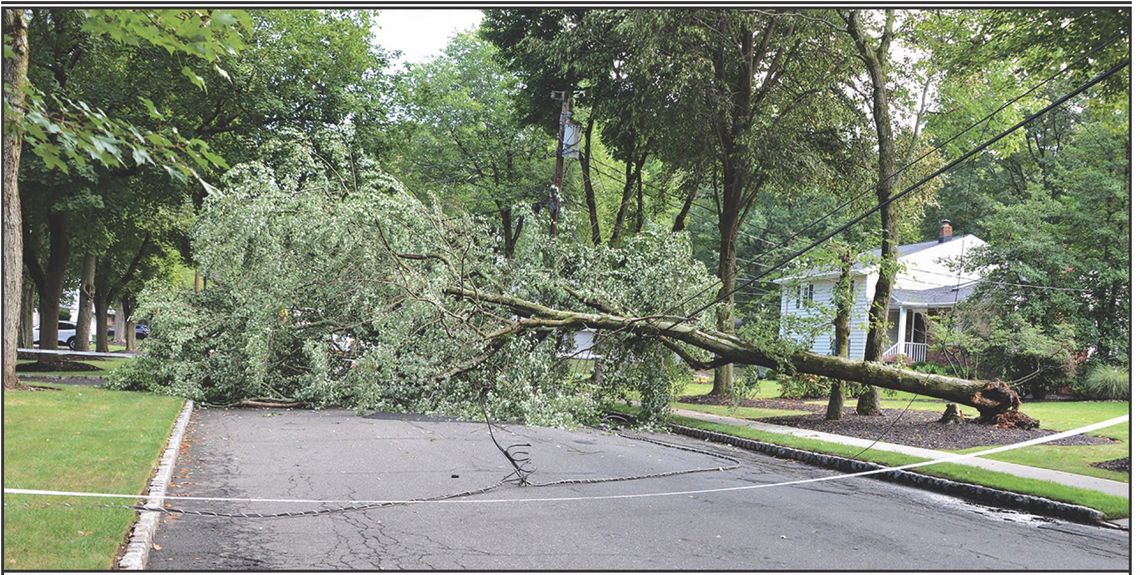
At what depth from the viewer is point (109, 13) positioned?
16.8 ft

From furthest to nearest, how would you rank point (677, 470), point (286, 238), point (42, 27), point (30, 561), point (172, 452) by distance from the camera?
point (42, 27)
point (286, 238)
point (677, 470)
point (172, 452)
point (30, 561)

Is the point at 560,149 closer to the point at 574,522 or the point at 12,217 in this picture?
the point at 12,217

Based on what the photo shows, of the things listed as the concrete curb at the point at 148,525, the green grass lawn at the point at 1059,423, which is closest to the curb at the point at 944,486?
the green grass lawn at the point at 1059,423

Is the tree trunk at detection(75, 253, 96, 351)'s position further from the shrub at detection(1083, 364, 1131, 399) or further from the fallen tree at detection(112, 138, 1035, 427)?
the shrub at detection(1083, 364, 1131, 399)

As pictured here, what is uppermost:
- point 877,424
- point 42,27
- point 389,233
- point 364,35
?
point 364,35

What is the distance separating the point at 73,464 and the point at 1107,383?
2261 cm

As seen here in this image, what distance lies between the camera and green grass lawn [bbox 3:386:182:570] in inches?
196

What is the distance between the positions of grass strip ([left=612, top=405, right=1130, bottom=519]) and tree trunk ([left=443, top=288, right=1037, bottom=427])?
982 mm

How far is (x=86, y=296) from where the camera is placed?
3170 centimetres

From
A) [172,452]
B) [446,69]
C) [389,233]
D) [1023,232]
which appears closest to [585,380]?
[389,233]

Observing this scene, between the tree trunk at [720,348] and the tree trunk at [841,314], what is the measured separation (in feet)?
6.14

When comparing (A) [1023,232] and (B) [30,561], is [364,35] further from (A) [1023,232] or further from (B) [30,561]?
(B) [30,561]

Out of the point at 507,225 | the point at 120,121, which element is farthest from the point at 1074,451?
the point at 507,225

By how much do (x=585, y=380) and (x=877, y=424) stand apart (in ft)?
17.7
